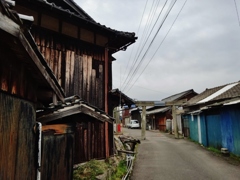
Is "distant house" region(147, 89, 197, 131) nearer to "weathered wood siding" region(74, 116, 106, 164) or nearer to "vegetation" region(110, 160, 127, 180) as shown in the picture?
"vegetation" region(110, 160, 127, 180)

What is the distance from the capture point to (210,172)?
32.6 feet

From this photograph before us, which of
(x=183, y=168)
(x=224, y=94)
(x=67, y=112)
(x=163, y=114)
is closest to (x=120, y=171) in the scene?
(x=183, y=168)

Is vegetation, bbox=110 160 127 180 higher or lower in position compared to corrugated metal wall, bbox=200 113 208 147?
lower

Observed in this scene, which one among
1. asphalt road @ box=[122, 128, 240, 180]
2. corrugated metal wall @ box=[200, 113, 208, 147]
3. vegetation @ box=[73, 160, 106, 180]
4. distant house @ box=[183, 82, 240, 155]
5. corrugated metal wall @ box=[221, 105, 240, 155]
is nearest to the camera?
vegetation @ box=[73, 160, 106, 180]

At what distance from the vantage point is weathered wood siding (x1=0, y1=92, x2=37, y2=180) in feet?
10.3

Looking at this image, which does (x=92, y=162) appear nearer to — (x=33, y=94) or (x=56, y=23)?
(x=33, y=94)

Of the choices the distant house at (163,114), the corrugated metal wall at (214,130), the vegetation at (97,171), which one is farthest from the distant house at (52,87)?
the distant house at (163,114)

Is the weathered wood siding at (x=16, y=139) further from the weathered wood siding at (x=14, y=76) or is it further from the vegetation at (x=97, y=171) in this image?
the vegetation at (x=97, y=171)

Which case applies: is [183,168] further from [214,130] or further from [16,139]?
[16,139]

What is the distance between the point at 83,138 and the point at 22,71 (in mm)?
5860

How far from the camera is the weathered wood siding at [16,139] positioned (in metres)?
3.15

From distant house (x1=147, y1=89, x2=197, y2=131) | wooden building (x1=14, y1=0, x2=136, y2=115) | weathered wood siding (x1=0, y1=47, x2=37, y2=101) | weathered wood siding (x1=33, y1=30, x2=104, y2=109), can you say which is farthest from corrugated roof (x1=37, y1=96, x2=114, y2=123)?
distant house (x1=147, y1=89, x2=197, y2=131)

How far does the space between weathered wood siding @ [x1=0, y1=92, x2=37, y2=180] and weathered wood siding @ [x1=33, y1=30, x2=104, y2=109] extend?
16.0 feet

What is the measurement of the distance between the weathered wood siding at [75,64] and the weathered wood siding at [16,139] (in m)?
4.88
